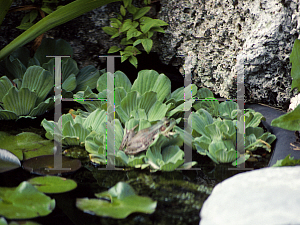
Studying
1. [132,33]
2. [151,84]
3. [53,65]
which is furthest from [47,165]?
[132,33]

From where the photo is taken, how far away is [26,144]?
122cm

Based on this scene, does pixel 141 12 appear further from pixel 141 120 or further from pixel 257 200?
pixel 257 200

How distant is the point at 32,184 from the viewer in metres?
0.91

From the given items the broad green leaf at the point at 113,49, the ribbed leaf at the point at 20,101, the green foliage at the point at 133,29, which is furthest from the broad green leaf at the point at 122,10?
the ribbed leaf at the point at 20,101

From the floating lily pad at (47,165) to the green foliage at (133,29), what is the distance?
99 centimetres

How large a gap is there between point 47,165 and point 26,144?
23cm

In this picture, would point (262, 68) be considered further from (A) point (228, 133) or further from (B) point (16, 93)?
(B) point (16, 93)

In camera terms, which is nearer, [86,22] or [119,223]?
[119,223]

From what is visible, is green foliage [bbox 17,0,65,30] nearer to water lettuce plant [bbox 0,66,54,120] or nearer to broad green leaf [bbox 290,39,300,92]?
water lettuce plant [bbox 0,66,54,120]

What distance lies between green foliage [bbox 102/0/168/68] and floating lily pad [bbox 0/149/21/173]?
1074 millimetres

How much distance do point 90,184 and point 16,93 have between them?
73cm

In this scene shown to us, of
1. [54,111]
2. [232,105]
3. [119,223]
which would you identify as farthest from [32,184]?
[232,105]

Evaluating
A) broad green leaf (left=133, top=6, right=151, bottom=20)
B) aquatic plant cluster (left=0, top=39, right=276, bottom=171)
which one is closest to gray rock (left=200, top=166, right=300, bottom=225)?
aquatic plant cluster (left=0, top=39, right=276, bottom=171)

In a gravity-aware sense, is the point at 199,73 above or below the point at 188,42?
below
